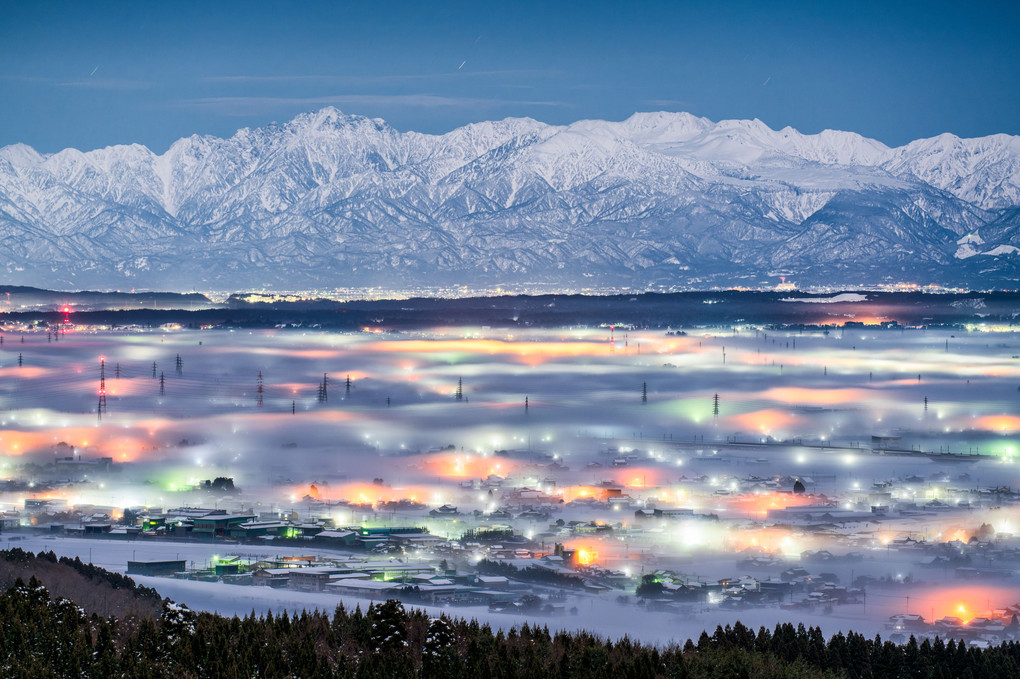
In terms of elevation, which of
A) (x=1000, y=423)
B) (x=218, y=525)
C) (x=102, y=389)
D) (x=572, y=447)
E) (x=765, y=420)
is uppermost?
(x=102, y=389)

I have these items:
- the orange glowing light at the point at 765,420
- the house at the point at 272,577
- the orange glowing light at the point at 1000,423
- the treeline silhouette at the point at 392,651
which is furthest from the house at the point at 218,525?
the orange glowing light at the point at 1000,423

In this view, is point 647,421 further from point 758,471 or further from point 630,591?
point 630,591

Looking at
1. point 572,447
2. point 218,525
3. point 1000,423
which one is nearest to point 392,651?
point 218,525

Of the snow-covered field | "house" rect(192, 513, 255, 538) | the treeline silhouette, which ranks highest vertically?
the snow-covered field

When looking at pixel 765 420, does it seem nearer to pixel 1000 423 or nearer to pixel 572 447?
pixel 1000 423

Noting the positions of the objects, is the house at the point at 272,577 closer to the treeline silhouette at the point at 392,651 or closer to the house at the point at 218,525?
the house at the point at 218,525

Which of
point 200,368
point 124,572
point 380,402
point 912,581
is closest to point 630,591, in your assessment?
point 912,581

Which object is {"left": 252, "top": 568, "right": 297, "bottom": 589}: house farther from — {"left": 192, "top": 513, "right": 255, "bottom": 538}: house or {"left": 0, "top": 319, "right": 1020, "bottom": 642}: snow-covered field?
{"left": 192, "top": 513, "right": 255, "bottom": 538}: house

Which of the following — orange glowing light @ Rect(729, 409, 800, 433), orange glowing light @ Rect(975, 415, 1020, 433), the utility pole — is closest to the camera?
orange glowing light @ Rect(975, 415, 1020, 433)

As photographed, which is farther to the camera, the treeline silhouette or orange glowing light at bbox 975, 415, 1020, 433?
orange glowing light at bbox 975, 415, 1020, 433

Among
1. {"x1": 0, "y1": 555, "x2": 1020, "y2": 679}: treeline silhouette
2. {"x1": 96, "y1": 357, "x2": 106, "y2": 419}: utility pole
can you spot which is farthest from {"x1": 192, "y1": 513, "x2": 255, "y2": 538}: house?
{"x1": 96, "y1": 357, "x2": 106, "y2": 419}: utility pole

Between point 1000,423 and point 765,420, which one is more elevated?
point 765,420
